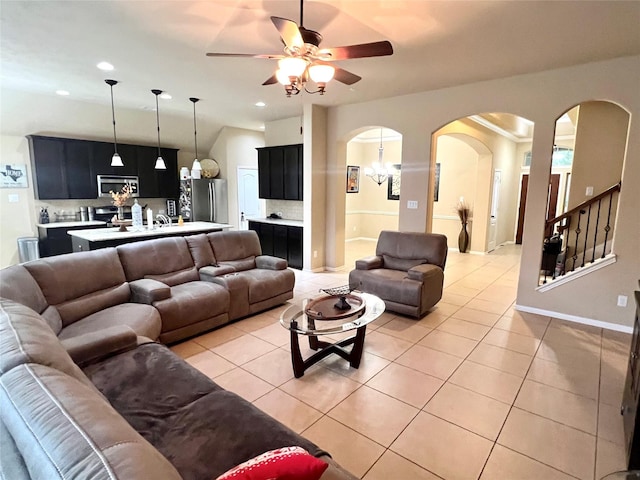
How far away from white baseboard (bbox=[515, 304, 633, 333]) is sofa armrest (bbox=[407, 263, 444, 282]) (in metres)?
1.22

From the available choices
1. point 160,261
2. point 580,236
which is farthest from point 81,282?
point 580,236

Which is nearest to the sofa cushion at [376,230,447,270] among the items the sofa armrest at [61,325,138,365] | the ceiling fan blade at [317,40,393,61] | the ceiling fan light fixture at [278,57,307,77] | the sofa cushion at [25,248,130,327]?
the ceiling fan blade at [317,40,393,61]

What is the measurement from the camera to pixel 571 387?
2.72 meters

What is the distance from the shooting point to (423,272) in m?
4.04

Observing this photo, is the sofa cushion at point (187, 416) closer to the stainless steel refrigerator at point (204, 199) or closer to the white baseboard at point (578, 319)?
the white baseboard at point (578, 319)

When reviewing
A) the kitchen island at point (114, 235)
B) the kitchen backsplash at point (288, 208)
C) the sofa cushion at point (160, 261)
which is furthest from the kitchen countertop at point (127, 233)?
the kitchen backsplash at point (288, 208)

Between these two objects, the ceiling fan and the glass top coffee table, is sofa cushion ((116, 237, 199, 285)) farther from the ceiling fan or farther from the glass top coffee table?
the ceiling fan

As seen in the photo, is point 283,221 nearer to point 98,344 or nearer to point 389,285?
point 389,285

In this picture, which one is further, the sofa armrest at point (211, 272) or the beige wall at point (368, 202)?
the beige wall at point (368, 202)

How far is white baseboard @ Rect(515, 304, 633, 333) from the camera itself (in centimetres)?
379

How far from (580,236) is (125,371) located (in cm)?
623

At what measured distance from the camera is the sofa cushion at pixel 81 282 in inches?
112

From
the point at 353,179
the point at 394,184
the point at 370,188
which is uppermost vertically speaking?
the point at 353,179

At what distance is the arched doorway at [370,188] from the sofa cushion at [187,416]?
6821 mm
